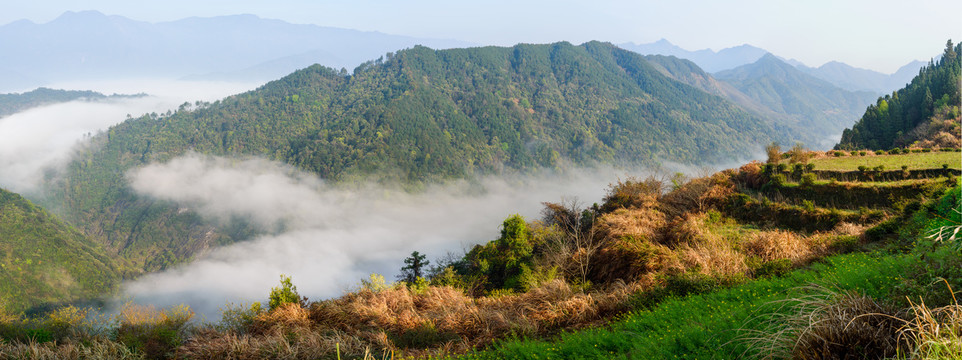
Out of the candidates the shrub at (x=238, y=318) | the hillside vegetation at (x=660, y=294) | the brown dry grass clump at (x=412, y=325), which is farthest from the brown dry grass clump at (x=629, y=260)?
the shrub at (x=238, y=318)

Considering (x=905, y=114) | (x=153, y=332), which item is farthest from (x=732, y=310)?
(x=905, y=114)

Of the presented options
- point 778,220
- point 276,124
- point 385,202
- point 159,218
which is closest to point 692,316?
point 778,220

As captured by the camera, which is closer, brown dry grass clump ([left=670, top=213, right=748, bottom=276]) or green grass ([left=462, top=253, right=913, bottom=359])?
green grass ([left=462, top=253, right=913, bottom=359])

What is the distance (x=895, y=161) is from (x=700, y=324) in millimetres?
20496

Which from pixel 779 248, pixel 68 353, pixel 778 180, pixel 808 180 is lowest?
pixel 68 353

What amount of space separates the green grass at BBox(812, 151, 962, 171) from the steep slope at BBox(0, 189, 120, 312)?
13191cm

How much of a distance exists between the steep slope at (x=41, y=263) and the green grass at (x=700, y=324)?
5011 inches

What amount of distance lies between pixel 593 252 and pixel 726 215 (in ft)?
23.5

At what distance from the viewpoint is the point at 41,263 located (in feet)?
338

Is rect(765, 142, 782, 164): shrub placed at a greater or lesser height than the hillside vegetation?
greater

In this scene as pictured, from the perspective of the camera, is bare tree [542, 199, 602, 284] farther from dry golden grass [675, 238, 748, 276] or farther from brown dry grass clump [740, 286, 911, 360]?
brown dry grass clump [740, 286, 911, 360]

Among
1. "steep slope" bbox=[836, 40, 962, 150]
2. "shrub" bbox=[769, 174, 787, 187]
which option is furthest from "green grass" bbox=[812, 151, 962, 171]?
"steep slope" bbox=[836, 40, 962, 150]

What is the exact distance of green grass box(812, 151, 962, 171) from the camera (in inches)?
687

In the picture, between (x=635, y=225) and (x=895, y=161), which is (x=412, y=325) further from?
(x=895, y=161)
